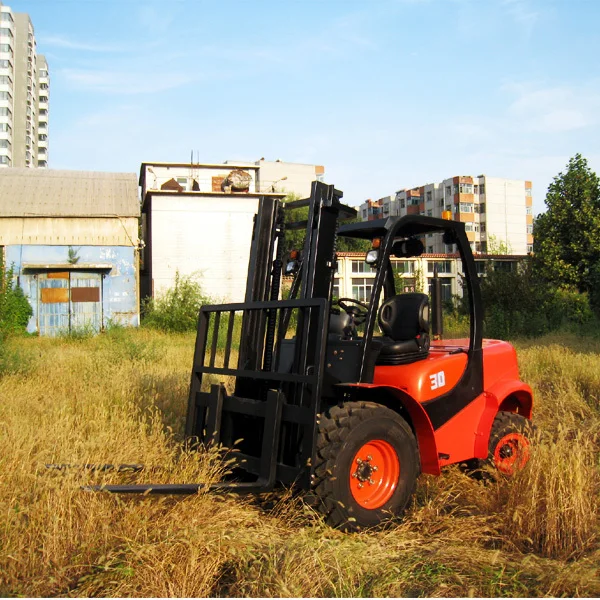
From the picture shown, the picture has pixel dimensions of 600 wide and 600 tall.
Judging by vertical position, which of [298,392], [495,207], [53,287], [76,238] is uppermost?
[495,207]

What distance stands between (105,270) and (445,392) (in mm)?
24117

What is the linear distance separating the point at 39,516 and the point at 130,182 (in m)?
29.6

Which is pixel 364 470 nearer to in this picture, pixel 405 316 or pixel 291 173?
pixel 405 316

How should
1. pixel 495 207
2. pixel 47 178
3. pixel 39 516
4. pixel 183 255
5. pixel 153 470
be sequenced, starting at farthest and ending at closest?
pixel 495 207 < pixel 183 255 < pixel 47 178 < pixel 153 470 < pixel 39 516

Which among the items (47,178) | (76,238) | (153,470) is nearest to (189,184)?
(47,178)

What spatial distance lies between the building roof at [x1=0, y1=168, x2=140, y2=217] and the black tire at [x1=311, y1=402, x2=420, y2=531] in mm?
25718

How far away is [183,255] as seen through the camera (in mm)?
36000

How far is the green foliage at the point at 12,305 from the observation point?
2436cm

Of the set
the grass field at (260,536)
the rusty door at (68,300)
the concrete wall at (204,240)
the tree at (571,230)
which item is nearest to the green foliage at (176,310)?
the rusty door at (68,300)

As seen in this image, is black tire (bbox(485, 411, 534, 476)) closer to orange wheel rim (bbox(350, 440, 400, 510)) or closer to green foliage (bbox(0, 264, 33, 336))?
orange wheel rim (bbox(350, 440, 400, 510))

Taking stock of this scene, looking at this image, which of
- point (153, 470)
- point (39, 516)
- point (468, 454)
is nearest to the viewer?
point (39, 516)

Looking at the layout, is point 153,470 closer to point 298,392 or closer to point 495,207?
point 298,392

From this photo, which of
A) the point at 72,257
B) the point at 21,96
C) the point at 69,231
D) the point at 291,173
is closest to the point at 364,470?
the point at 72,257

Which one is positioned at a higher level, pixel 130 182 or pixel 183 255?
pixel 130 182
